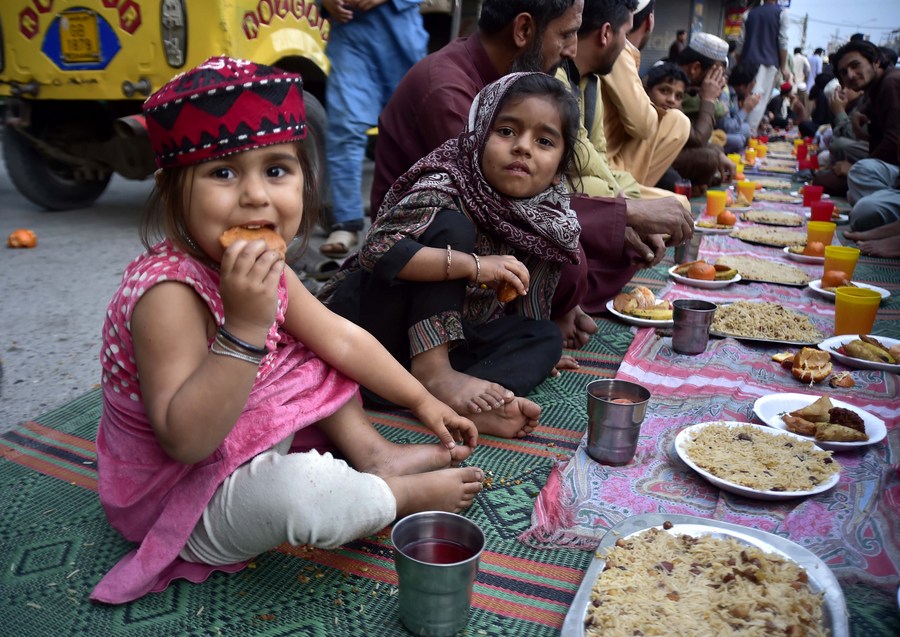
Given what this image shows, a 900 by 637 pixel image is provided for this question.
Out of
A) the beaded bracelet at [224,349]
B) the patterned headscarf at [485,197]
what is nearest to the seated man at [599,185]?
the patterned headscarf at [485,197]

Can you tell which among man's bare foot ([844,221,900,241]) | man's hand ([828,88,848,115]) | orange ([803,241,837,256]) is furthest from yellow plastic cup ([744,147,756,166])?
orange ([803,241,837,256])

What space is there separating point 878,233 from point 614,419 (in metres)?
3.89

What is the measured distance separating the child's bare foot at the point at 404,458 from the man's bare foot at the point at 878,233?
414 cm

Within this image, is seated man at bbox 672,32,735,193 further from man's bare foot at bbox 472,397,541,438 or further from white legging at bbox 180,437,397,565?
white legging at bbox 180,437,397,565

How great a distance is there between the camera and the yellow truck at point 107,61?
451 cm

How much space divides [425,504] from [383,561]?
0.16 metres

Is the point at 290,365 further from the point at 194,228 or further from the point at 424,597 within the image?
the point at 424,597

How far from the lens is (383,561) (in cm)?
160

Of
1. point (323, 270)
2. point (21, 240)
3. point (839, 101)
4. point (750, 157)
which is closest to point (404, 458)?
point (323, 270)

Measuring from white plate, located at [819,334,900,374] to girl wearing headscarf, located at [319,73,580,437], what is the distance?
1070 millimetres

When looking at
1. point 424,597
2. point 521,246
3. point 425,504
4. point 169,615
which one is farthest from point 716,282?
point 169,615

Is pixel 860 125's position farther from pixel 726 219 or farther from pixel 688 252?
pixel 688 252

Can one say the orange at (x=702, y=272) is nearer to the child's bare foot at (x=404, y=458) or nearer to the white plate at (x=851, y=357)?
the white plate at (x=851, y=357)

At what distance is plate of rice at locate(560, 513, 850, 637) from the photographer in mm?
1252
